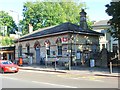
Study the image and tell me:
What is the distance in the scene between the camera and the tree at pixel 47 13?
61594 mm

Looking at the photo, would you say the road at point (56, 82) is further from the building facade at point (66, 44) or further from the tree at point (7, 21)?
the tree at point (7, 21)

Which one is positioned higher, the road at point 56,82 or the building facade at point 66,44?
the building facade at point 66,44

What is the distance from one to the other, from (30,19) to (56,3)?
7270 millimetres

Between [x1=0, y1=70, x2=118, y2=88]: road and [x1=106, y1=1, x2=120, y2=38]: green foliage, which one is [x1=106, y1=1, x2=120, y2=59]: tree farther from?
[x1=0, y1=70, x2=118, y2=88]: road

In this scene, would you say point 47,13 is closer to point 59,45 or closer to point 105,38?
point 105,38

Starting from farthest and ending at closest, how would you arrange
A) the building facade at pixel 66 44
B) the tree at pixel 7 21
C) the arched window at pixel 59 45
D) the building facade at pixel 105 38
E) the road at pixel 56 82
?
the tree at pixel 7 21 < the building facade at pixel 105 38 < the arched window at pixel 59 45 < the building facade at pixel 66 44 < the road at pixel 56 82

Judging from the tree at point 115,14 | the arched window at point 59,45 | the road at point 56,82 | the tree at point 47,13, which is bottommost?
the road at point 56,82

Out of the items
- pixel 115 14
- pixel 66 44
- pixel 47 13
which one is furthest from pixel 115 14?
pixel 47 13

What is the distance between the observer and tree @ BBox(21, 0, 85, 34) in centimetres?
6159

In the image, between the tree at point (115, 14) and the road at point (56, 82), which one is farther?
the tree at point (115, 14)

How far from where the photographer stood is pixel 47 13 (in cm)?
6147

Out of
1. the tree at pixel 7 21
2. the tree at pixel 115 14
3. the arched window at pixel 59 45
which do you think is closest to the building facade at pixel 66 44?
the arched window at pixel 59 45

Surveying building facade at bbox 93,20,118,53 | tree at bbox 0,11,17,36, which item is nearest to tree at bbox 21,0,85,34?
building facade at bbox 93,20,118,53

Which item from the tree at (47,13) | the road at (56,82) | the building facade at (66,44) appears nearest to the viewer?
the road at (56,82)
